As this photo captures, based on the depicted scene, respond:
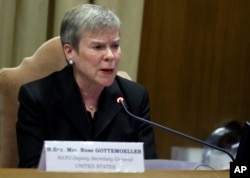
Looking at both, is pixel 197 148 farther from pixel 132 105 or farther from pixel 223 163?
pixel 132 105

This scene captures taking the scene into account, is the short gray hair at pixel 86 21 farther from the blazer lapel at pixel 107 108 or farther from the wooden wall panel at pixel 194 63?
the wooden wall panel at pixel 194 63

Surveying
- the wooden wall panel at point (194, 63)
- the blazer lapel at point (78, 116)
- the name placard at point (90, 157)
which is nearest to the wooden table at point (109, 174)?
the name placard at point (90, 157)

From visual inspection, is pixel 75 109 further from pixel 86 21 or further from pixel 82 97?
pixel 86 21

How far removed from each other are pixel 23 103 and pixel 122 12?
1.12m

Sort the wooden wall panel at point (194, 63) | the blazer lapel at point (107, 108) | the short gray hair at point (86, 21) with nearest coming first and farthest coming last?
1. the short gray hair at point (86, 21)
2. the blazer lapel at point (107, 108)
3. the wooden wall panel at point (194, 63)

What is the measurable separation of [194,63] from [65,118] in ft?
4.60

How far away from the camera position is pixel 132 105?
2.16 meters

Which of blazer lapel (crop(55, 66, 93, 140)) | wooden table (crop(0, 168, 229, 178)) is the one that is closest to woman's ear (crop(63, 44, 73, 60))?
blazer lapel (crop(55, 66, 93, 140))

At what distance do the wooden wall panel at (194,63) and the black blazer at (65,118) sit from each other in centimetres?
110

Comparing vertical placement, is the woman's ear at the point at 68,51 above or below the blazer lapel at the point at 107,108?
above

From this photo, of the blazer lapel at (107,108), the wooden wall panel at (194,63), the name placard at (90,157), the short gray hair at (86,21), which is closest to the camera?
the name placard at (90,157)

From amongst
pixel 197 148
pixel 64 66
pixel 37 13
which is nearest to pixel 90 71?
pixel 64 66

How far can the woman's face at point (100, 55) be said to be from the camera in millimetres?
1990

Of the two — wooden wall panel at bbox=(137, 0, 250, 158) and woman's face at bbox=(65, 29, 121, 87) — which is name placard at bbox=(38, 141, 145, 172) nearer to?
woman's face at bbox=(65, 29, 121, 87)
